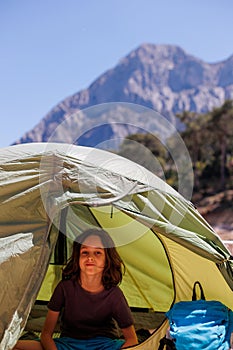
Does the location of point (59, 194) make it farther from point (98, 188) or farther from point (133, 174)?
point (133, 174)

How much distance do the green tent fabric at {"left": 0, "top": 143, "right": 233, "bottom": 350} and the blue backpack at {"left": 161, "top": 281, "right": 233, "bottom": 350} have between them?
25 centimetres

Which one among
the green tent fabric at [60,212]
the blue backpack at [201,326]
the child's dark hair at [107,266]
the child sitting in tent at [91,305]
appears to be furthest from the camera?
the child's dark hair at [107,266]

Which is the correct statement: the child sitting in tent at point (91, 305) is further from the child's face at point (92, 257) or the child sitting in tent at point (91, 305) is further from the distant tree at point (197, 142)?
the distant tree at point (197, 142)

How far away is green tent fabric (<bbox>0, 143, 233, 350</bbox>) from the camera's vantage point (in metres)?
3.06

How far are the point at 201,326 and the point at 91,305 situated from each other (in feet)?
2.62

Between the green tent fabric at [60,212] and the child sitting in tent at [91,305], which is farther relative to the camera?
the child sitting in tent at [91,305]

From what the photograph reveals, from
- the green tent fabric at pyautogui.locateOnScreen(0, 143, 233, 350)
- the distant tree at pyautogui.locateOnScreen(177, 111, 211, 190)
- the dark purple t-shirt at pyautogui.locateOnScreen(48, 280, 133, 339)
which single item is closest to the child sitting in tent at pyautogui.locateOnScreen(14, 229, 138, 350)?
the dark purple t-shirt at pyautogui.locateOnScreen(48, 280, 133, 339)

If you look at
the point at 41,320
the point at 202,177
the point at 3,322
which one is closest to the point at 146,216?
the point at 3,322

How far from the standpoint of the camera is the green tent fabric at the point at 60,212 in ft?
10.0

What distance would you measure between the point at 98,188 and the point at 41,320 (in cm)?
168

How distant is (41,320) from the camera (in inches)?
171

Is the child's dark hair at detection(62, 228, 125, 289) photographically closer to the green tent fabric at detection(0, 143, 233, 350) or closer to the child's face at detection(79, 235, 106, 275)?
the child's face at detection(79, 235, 106, 275)

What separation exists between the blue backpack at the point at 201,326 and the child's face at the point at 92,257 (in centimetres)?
61

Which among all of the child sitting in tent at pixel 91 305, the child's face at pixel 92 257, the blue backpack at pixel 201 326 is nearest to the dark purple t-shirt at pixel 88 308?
the child sitting in tent at pixel 91 305
